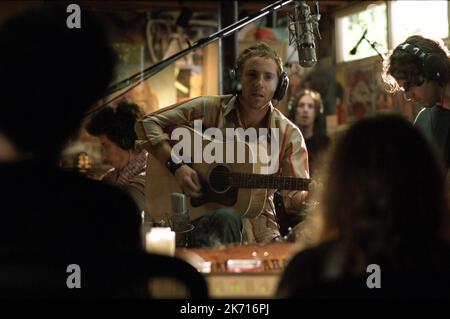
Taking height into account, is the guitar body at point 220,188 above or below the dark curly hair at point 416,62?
below

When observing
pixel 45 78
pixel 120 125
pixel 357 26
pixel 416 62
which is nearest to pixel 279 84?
pixel 416 62

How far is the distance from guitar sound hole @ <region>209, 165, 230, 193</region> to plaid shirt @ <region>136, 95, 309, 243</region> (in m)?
0.13

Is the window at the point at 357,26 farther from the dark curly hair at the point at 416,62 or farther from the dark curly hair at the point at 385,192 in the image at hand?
the dark curly hair at the point at 385,192

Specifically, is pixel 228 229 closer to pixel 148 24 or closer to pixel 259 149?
pixel 259 149

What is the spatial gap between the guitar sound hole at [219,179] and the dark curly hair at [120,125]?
1.83 ft

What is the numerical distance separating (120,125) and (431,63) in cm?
123

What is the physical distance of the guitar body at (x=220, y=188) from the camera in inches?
86.0

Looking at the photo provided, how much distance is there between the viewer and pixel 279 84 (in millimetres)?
2283

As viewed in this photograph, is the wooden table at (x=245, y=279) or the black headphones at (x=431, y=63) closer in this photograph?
the wooden table at (x=245, y=279)

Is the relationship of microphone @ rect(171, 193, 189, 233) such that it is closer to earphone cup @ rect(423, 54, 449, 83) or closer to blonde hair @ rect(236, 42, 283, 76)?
blonde hair @ rect(236, 42, 283, 76)

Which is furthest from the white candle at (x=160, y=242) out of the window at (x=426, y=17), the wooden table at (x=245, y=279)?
the window at (x=426, y=17)

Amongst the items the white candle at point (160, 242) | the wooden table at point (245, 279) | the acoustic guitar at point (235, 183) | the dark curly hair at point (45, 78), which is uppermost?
the dark curly hair at point (45, 78)

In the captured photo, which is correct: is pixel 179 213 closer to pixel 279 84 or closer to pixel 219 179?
pixel 219 179
